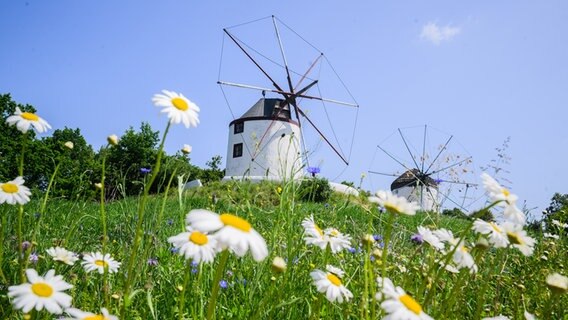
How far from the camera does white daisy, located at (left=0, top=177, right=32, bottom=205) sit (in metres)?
1.33

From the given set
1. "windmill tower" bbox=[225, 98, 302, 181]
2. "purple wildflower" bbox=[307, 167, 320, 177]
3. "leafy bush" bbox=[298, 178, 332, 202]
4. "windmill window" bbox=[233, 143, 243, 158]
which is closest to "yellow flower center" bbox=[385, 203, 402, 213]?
"leafy bush" bbox=[298, 178, 332, 202]

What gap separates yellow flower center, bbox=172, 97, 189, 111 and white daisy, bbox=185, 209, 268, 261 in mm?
391

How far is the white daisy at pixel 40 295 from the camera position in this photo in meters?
0.91

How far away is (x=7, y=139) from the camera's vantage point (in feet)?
89.3

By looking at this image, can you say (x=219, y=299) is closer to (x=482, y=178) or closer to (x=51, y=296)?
(x=51, y=296)

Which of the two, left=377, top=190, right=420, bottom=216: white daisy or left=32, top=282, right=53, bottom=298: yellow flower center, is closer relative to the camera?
left=32, top=282, right=53, bottom=298: yellow flower center

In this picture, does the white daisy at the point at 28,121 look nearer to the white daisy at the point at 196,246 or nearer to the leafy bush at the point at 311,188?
the white daisy at the point at 196,246

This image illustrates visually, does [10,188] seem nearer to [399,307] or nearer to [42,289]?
[42,289]

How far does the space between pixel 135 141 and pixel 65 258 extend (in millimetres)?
33774

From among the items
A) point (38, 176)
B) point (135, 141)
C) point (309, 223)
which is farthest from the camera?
point (135, 141)

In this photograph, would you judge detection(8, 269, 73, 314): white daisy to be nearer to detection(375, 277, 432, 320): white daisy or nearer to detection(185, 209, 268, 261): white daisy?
detection(185, 209, 268, 261): white daisy

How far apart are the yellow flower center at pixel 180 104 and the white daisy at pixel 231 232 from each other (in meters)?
0.39

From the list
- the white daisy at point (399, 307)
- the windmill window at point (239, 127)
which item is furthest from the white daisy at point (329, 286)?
the windmill window at point (239, 127)

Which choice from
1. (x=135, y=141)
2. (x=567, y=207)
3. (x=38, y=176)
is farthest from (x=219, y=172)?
(x=567, y=207)
